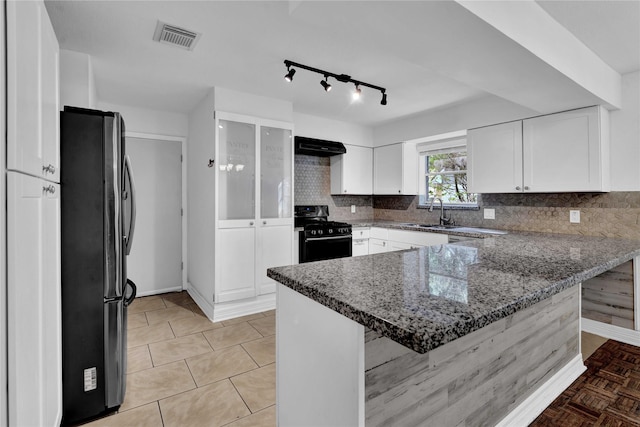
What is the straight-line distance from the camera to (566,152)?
2842mm

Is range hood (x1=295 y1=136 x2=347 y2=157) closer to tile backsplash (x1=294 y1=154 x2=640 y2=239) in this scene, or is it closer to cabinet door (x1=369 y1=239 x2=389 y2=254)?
tile backsplash (x1=294 y1=154 x2=640 y2=239)

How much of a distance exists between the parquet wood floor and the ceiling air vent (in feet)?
10.2

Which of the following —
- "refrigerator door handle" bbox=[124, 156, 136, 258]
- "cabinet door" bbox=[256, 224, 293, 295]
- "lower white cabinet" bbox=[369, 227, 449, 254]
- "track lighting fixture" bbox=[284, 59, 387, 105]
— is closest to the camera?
"refrigerator door handle" bbox=[124, 156, 136, 258]

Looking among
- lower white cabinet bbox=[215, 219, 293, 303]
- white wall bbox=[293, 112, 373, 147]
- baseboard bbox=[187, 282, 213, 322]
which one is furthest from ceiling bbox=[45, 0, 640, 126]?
baseboard bbox=[187, 282, 213, 322]

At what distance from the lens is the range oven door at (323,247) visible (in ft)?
12.2

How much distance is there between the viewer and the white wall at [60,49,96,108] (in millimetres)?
2320

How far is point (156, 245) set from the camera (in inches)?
158

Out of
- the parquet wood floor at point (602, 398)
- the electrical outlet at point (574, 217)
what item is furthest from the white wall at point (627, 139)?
the parquet wood floor at point (602, 398)

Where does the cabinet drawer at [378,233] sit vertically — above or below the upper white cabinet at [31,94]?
below

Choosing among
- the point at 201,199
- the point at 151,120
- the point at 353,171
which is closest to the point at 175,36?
the point at 201,199

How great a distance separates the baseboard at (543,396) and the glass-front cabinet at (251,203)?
2.41m

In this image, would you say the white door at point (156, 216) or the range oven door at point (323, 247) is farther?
the white door at point (156, 216)

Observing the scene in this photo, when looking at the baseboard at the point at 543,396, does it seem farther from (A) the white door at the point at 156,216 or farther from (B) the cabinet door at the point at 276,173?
(A) the white door at the point at 156,216

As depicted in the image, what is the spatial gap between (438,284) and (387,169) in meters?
3.59
